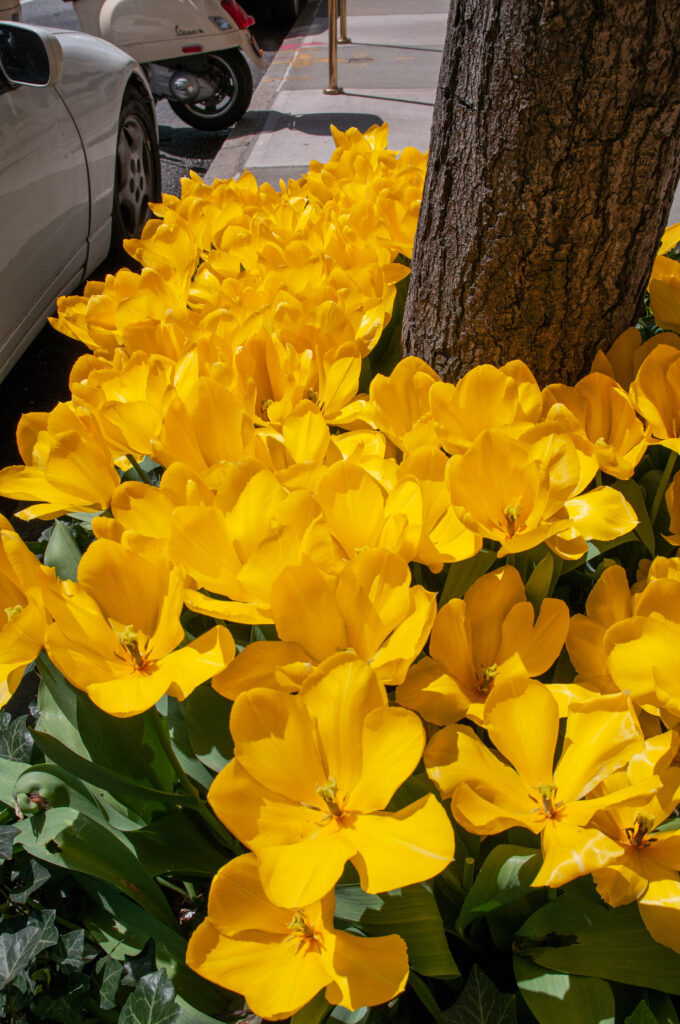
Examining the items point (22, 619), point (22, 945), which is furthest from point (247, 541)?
point (22, 945)

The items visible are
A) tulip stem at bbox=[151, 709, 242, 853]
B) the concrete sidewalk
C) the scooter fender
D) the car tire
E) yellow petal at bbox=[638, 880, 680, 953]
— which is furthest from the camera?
the scooter fender

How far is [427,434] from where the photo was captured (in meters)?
1.12

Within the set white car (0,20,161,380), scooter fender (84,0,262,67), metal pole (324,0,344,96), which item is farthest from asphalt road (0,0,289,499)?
metal pole (324,0,344,96)

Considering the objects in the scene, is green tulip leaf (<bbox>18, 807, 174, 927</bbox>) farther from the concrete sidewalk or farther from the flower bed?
the concrete sidewalk

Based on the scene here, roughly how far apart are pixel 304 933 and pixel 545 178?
1.12m

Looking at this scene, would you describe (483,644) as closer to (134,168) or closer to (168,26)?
(134,168)

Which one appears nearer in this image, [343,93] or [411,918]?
[411,918]

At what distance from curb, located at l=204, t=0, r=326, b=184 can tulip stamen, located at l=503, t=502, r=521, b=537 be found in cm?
440

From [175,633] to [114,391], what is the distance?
563 millimetres

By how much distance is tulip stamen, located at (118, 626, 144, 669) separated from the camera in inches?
36.9

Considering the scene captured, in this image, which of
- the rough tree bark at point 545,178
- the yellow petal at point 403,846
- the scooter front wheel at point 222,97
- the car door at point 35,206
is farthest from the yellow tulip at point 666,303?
the scooter front wheel at point 222,97

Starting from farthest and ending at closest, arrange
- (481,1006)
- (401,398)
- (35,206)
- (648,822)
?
(35,206)
(401,398)
(481,1006)
(648,822)

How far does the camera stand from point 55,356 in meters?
4.44

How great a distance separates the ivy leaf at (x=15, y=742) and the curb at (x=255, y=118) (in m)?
4.20
